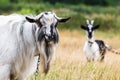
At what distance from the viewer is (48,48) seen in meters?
6.71

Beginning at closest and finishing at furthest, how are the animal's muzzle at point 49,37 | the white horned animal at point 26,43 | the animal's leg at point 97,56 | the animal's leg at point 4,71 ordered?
the animal's muzzle at point 49,37, the white horned animal at point 26,43, the animal's leg at point 4,71, the animal's leg at point 97,56

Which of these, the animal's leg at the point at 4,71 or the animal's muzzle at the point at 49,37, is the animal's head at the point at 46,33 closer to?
the animal's muzzle at the point at 49,37

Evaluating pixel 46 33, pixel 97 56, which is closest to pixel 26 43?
pixel 46 33

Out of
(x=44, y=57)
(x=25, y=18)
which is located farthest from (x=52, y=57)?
(x=25, y=18)

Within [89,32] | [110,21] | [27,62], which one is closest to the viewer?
[27,62]

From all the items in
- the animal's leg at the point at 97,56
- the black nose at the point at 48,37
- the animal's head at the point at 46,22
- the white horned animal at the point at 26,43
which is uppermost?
the animal's head at the point at 46,22

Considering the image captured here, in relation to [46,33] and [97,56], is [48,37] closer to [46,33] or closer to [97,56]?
[46,33]

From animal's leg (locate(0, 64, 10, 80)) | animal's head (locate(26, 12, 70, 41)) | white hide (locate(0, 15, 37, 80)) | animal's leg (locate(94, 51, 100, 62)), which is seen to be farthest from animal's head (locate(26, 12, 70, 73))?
animal's leg (locate(94, 51, 100, 62))

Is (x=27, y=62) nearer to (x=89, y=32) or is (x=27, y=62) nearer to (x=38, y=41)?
(x=38, y=41)

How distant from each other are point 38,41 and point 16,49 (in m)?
0.40

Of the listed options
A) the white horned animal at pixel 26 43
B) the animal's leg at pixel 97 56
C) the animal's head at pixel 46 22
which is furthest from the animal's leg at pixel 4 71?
the animal's leg at pixel 97 56

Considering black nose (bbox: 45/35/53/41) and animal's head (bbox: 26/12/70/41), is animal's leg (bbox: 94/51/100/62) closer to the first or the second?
animal's head (bbox: 26/12/70/41)

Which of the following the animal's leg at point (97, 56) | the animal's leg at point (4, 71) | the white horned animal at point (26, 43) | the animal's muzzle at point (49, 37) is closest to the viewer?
the animal's muzzle at point (49, 37)

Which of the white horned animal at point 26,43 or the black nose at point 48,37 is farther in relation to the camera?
the white horned animal at point 26,43
